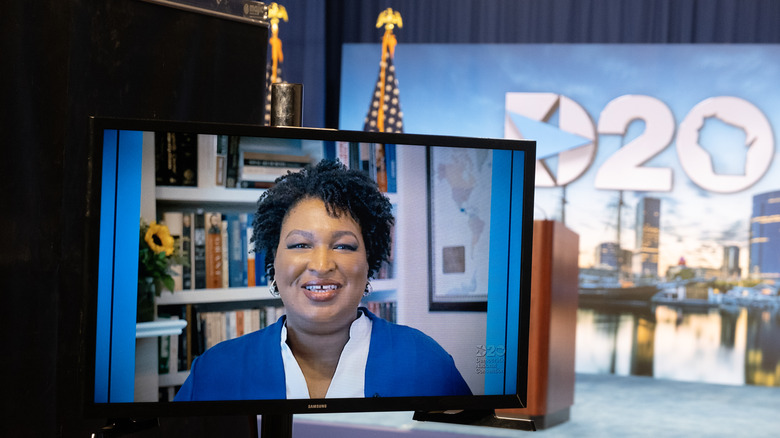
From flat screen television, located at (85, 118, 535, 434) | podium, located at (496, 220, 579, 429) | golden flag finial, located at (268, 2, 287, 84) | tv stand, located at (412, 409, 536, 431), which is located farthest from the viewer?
golden flag finial, located at (268, 2, 287, 84)

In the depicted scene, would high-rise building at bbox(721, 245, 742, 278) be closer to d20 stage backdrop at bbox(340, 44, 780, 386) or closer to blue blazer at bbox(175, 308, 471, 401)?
d20 stage backdrop at bbox(340, 44, 780, 386)

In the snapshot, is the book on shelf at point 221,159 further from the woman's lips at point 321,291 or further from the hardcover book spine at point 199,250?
the woman's lips at point 321,291

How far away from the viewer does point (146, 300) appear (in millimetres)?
1083

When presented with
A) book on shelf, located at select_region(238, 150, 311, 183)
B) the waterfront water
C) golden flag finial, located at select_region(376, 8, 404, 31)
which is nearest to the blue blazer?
book on shelf, located at select_region(238, 150, 311, 183)

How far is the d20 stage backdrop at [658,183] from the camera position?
436 cm

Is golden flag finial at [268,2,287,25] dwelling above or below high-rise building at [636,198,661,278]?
above

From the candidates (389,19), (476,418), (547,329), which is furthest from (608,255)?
(476,418)

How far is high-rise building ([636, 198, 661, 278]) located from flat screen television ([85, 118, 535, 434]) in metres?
3.53

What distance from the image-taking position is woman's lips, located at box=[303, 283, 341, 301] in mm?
1123

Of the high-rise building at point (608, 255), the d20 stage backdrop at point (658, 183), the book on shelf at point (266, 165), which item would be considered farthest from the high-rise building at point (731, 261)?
the book on shelf at point (266, 165)

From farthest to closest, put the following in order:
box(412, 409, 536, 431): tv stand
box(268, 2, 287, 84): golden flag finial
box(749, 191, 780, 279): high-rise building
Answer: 1. box(268, 2, 287, 84): golden flag finial
2. box(749, 191, 780, 279): high-rise building
3. box(412, 409, 536, 431): tv stand

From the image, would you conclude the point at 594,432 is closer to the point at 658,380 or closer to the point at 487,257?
the point at 658,380

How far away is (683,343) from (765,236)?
2.55 ft

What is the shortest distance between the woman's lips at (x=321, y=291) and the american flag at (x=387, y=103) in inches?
134
